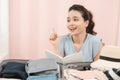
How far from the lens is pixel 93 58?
1641 mm

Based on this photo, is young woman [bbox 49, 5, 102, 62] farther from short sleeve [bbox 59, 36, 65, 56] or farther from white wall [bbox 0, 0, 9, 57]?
white wall [bbox 0, 0, 9, 57]

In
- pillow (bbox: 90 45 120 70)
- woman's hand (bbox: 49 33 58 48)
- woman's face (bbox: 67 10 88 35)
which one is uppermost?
woman's face (bbox: 67 10 88 35)

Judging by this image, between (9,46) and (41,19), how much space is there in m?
0.46

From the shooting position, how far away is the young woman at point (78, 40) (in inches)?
64.0

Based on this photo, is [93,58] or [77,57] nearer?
[77,57]

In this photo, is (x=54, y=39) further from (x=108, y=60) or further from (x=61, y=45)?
(x=108, y=60)

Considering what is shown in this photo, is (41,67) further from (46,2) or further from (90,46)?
(46,2)

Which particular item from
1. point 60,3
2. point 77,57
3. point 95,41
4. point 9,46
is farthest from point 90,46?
point 9,46

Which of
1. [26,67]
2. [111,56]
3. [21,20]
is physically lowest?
[26,67]

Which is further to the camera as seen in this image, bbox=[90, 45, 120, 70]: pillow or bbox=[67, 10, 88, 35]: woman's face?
bbox=[67, 10, 88, 35]: woman's face

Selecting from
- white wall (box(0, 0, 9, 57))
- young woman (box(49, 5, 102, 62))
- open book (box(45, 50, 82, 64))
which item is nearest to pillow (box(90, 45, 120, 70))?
open book (box(45, 50, 82, 64))

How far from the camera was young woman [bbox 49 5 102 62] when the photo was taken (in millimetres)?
1626

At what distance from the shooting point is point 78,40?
1675 millimetres

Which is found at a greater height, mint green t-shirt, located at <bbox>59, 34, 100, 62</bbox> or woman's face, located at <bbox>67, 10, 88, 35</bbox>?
woman's face, located at <bbox>67, 10, 88, 35</bbox>
